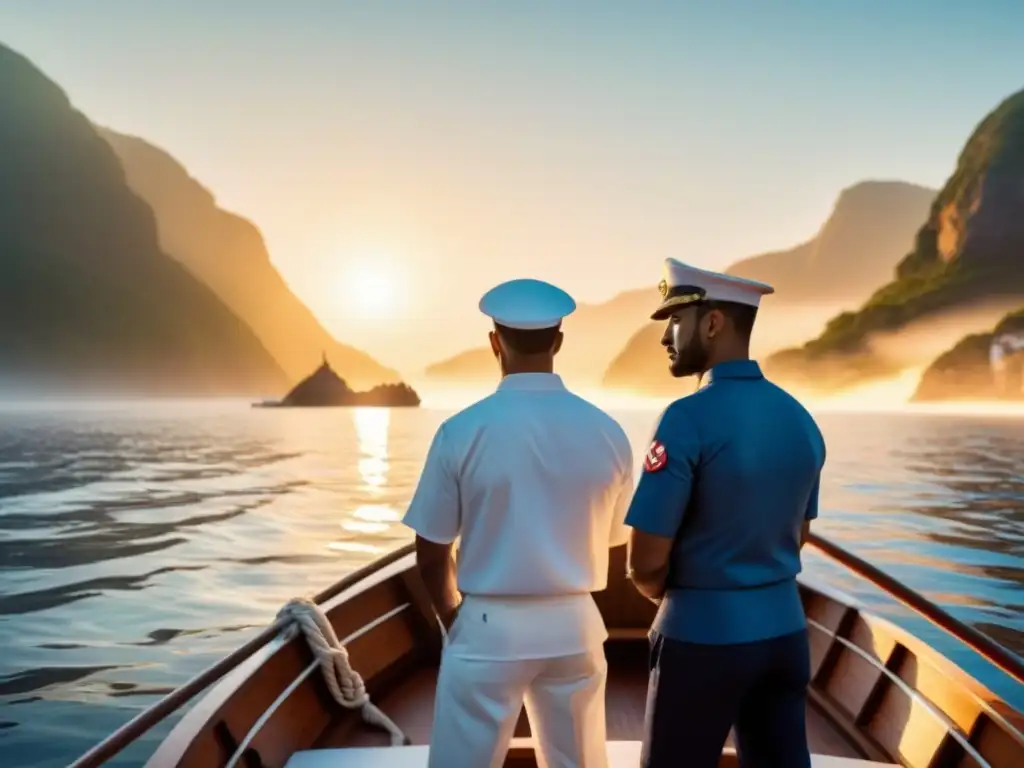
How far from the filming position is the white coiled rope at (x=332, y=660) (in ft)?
14.7

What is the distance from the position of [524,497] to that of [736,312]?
0.75 metres

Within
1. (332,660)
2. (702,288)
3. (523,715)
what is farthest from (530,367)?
(523,715)

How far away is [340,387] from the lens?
197500mm

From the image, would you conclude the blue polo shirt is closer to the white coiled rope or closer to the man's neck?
the man's neck

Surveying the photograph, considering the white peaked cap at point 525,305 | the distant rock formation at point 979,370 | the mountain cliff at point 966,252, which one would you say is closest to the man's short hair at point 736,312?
the white peaked cap at point 525,305

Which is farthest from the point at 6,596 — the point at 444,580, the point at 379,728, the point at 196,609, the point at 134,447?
the point at 134,447

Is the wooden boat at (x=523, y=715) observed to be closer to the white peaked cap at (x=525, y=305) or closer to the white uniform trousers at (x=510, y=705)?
the white uniform trousers at (x=510, y=705)

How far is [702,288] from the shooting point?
8.02 ft

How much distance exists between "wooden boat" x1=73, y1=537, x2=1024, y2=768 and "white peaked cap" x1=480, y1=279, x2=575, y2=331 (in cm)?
118

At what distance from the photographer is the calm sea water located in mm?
11266

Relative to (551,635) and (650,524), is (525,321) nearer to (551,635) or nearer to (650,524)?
(650,524)

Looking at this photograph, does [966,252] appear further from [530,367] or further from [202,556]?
[530,367]

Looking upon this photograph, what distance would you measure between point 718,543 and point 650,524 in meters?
0.19

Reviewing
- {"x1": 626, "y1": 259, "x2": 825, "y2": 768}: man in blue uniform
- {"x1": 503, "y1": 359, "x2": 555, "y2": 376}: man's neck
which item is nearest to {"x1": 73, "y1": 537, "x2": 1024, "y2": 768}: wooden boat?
{"x1": 626, "y1": 259, "x2": 825, "y2": 768}: man in blue uniform
